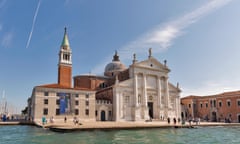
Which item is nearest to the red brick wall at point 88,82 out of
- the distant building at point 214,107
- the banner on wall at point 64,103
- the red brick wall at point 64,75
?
the red brick wall at point 64,75

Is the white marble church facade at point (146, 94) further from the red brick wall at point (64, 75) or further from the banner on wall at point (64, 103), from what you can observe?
the red brick wall at point (64, 75)

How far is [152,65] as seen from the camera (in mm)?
44312

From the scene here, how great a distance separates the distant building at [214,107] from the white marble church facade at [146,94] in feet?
31.8

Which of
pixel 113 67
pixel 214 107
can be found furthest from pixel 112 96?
pixel 214 107

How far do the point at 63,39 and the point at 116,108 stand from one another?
1920 cm

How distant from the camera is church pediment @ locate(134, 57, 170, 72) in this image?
42.9 meters

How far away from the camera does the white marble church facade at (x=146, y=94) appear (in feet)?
132

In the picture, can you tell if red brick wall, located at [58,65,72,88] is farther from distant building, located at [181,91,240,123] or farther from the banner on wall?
distant building, located at [181,91,240,123]

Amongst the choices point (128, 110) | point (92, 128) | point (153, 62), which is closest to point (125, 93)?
point (128, 110)

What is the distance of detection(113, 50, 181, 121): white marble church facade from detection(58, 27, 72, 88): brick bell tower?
1120 cm

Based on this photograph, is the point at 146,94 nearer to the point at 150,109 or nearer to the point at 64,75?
the point at 150,109

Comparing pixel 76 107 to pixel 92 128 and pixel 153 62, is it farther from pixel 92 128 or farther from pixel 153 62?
pixel 153 62

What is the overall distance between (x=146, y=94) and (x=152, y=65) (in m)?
5.91

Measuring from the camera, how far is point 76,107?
3609cm
